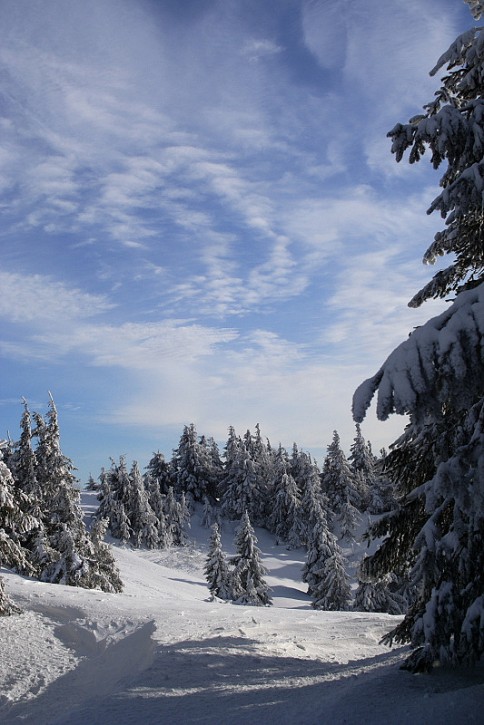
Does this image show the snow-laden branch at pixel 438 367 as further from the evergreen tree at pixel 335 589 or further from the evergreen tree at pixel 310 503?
the evergreen tree at pixel 310 503

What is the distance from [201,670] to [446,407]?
610cm

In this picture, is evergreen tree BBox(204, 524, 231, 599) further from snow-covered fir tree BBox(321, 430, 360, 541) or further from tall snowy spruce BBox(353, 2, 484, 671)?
tall snowy spruce BBox(353, 2, 484, 671)

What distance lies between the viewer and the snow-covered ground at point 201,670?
638 cm


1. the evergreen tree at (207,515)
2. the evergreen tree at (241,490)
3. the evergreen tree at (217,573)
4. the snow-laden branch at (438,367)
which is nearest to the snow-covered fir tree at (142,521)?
the evergreen tree at (207,515)

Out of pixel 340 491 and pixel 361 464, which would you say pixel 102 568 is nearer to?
pixel 340 491

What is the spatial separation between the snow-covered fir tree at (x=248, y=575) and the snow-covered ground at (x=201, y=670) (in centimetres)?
2112

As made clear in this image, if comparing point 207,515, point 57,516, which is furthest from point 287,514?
point 57,516

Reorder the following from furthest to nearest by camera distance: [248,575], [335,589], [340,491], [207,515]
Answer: [207,515], [340,491], [248,575], [335,589]

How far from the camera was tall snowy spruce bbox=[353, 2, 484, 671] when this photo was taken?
4141mm

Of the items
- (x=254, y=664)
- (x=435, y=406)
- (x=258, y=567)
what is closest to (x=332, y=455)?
(x=258, y=567)

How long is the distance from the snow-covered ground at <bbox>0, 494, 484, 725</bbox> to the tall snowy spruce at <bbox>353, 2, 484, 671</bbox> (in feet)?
2.85

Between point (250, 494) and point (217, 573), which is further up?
point (250, 494)

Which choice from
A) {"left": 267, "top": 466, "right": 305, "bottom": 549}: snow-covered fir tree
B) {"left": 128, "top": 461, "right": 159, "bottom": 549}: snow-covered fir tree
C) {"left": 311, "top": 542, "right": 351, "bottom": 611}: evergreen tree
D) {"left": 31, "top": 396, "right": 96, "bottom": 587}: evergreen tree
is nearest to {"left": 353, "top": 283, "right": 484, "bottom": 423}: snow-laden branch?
{"left": 31, "top": 396, "right": 96, "bottom": 587}: evergreen tree

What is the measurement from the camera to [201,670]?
8.60 meters
